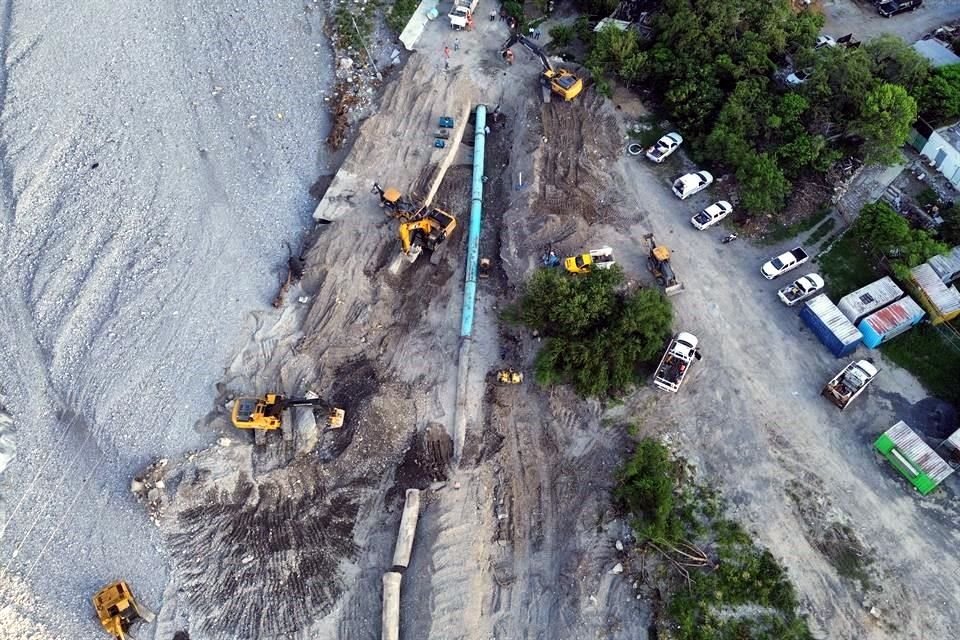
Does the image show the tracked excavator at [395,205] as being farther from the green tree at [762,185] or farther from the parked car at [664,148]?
the green tree at [762,185]

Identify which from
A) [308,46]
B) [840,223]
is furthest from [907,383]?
[308,46]

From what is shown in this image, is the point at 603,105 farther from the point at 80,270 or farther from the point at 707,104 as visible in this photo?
the point at 80,270

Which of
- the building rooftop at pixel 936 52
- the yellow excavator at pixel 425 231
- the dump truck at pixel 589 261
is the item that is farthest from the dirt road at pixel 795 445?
the building rooftop at pixel 936 52

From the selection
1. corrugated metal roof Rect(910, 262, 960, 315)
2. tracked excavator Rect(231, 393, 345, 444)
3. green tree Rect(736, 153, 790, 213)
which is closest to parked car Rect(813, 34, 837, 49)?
green tree Rect(736, 153, 790, 213)

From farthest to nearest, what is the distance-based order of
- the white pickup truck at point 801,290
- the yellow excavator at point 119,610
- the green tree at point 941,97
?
1. the green tree at point 941,97
2. the white pickup truck at point 801,290
3. the yellow excavator at point 119,610

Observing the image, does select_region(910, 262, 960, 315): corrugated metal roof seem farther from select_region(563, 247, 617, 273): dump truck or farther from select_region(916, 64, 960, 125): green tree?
select_region(563, 247, 617, 273): dump truck

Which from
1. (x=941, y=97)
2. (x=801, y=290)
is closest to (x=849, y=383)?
(x=801, y=290)

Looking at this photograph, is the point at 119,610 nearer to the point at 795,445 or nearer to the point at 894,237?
the point at 795,445

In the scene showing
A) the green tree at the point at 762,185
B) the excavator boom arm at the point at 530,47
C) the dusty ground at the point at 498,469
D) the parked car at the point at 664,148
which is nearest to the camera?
the dusty ground at the point at 498,469
